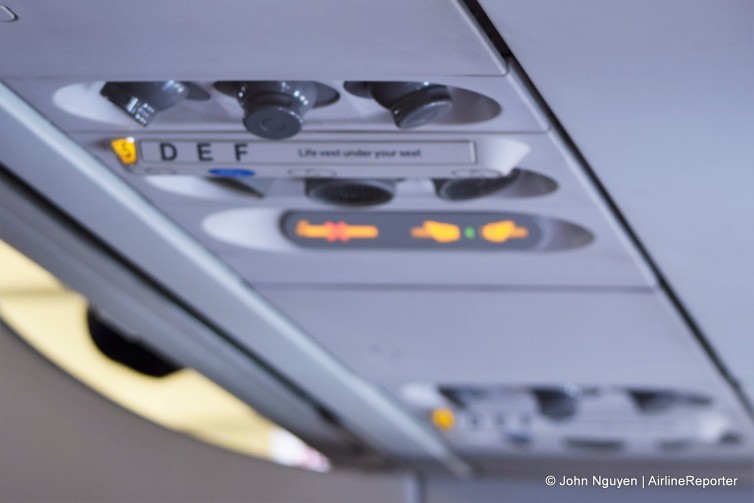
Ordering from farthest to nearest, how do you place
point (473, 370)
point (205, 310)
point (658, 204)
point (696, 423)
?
point (696, 423)
point (473, 370)
point (205, 310)
point (658, 204)

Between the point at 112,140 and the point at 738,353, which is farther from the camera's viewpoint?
the point at 738,353

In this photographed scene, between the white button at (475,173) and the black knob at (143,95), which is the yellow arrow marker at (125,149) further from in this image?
the white button at (475,173)

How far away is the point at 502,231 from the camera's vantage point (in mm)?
1134

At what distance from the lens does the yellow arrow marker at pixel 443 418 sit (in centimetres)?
171

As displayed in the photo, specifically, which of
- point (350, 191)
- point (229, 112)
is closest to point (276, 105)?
point (229, 112)

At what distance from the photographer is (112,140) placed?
3.23 feet

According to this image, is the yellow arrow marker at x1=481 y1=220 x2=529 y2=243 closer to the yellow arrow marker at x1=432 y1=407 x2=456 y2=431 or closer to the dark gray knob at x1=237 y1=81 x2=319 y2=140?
the dark gray knob at x1=237 y1=81 x2=319 y2=140

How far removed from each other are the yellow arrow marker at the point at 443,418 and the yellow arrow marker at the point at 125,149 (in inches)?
32.1

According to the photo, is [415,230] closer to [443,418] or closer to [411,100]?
[411,100]

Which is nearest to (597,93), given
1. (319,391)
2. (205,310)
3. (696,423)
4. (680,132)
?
(680,132)

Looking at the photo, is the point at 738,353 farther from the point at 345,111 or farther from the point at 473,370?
the point at 345,111

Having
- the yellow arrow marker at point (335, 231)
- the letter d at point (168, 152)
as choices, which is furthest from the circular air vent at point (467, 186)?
the letter d at point (168, 152)

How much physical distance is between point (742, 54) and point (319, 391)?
0.92 metres

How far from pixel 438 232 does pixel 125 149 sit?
1.03 feet
